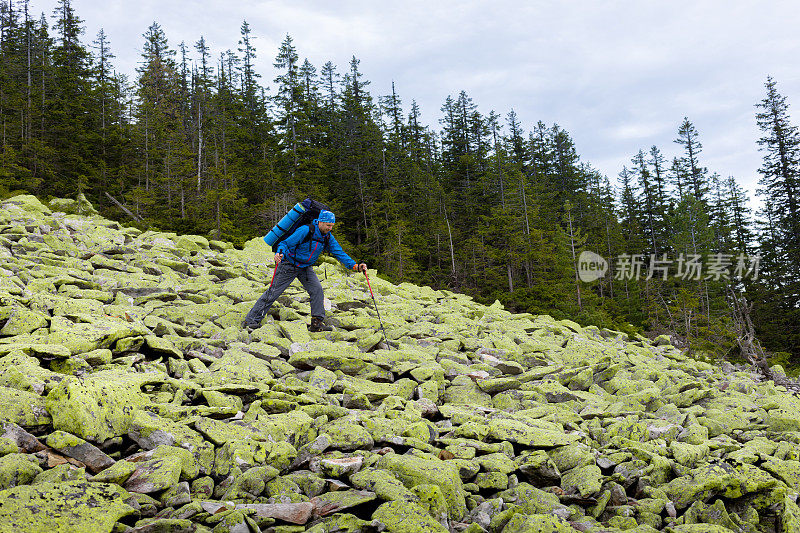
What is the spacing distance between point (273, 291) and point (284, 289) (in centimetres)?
21

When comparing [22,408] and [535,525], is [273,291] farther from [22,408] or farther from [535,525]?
[535,525]

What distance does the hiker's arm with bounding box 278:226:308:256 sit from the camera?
26.1ft

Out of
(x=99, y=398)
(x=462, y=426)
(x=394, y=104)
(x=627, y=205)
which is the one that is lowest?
(x=462, y=426)

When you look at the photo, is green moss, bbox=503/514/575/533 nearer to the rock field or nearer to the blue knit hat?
the rock field

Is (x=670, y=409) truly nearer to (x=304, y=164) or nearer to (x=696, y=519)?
(x=696, y=519)

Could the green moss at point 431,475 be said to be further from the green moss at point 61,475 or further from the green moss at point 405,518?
the green moss at point 61,475

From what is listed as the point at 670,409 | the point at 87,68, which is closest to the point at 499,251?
the point at 670,409

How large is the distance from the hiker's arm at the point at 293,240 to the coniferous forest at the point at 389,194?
12.3m

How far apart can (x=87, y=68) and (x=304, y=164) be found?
2540 centimetres

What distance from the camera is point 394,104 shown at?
152 feet

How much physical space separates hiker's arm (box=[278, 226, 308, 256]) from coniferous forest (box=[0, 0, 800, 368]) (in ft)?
40.5

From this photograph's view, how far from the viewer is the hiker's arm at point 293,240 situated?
796 cm

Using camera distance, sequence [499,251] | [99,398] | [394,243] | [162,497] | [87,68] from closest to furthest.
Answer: [162,497] < [99,398] < [394,243] < [499,251] < [87,68]

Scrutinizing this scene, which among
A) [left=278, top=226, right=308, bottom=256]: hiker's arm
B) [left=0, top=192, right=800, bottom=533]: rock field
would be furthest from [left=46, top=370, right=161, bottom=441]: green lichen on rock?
[left=278, top=226, right=308, bottom=256]: hiker's arm
